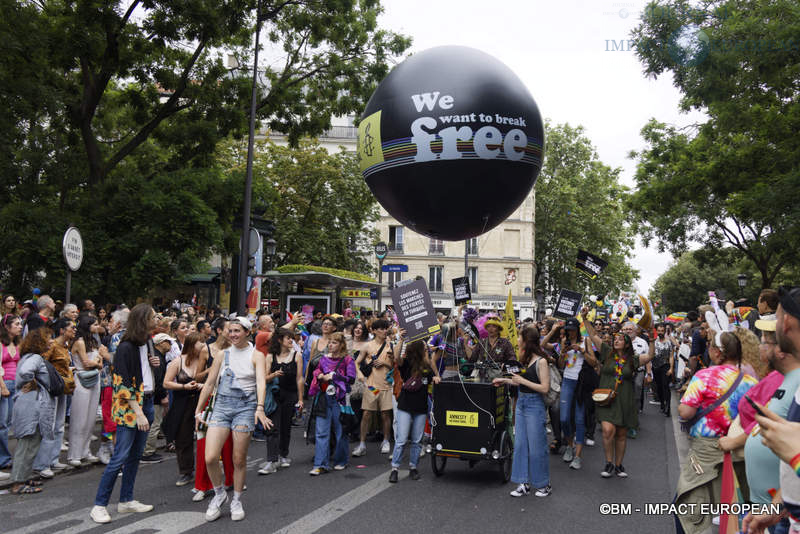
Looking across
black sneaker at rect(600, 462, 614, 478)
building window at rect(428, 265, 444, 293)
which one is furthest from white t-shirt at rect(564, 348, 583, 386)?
building window at rect(428, 265, 444, 293)

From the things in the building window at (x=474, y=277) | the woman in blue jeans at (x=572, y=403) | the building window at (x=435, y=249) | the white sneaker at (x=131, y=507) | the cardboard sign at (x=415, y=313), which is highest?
the building window at (x=435, y=249)

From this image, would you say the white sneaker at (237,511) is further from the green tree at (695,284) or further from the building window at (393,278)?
the green tree at (695,284)

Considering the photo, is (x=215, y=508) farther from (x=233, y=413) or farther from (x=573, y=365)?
(x=573, y=365)

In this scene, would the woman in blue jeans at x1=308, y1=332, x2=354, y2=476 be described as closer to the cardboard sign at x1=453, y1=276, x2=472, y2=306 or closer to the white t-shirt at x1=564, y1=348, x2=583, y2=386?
the white t-shirt at x1=564, y1=348, x2=583, y2=386

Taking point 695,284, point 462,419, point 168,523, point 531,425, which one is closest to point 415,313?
point 462,419

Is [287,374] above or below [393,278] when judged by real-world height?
below

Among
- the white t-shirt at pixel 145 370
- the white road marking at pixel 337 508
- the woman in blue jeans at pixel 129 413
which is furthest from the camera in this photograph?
the white t-shirt at pixel 145 370

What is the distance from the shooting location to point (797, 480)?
226 cm

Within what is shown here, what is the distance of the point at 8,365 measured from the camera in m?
7.21

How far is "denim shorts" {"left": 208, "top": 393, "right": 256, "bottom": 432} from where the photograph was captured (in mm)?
5605

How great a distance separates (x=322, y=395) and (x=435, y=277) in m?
40.7

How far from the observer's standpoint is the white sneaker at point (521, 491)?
6340 millimetres

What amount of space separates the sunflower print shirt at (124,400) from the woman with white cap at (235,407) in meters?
0.61

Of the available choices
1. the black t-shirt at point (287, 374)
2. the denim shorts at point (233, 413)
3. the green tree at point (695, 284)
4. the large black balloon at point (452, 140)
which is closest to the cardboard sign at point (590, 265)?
the large black balloon at point (452, 140)
